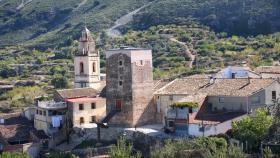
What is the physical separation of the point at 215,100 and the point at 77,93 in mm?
13078

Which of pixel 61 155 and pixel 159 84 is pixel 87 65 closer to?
pixel 159 84

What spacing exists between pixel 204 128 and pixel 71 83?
1443 inches

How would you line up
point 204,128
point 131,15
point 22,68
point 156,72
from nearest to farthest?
point 204,128
point 156,72
point 22,68
point 131,15

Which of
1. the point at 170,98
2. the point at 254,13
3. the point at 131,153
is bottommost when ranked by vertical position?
the point at 131,153

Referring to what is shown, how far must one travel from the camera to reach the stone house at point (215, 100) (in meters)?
43.6

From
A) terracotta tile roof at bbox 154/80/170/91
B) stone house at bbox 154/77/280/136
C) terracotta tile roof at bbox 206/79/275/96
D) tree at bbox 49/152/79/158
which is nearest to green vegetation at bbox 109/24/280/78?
terracotta tile roof at bbox 154/80/170/91

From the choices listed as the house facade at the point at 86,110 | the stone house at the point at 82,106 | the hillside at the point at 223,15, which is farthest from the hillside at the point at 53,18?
the house facade at the point at 86,110

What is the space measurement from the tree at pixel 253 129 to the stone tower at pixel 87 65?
2015cm

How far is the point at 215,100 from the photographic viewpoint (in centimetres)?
4631

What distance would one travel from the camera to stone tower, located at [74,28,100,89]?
5834 centimetres

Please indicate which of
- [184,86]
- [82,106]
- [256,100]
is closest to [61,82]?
[82,106]

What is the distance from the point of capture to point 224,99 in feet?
150

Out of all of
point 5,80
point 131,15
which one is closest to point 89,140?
point 5,80

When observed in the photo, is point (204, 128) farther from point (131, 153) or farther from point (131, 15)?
point (131, 15)
